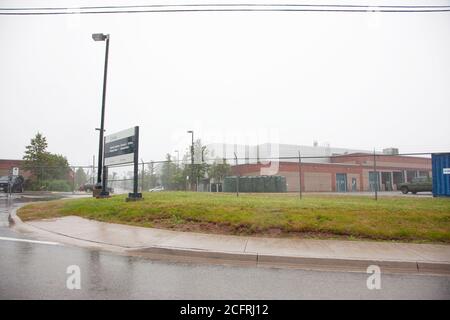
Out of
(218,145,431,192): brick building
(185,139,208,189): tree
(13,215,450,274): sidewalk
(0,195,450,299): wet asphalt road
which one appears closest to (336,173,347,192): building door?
(218,145,431,192): brick building

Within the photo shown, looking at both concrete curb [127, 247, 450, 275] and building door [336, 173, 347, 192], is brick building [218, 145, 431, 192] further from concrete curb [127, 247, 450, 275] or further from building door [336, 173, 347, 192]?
concrete curb [127, 247, 450, 275]

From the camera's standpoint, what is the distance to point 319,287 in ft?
14.6

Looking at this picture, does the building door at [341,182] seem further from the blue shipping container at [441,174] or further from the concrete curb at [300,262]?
the concrete curb at [300,262]

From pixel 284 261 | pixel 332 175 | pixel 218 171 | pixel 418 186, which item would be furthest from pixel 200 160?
→ pixel 284 261

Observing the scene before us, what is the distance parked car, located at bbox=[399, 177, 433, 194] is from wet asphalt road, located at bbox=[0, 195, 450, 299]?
28353mm

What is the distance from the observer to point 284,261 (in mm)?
5801

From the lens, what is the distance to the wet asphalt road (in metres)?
4.02

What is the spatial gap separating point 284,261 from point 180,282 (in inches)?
91.3

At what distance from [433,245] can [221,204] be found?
6.43 metres

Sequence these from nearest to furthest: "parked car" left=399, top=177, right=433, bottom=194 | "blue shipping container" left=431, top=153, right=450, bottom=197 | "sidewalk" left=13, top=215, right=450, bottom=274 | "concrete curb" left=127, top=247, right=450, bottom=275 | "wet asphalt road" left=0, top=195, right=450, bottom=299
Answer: "wet asphalt road" left=0, top=195, right=450, bottom=299 → "concrete curb" left=127, top=247, right=450, bottom=275 → "sidewalk" left=13, top=215, right=450, bottom=274 → "blue shipping container" left=431, top=153, right=450, bottom=197 → "parked car" left=399, top=177, right=433, bottom=194
